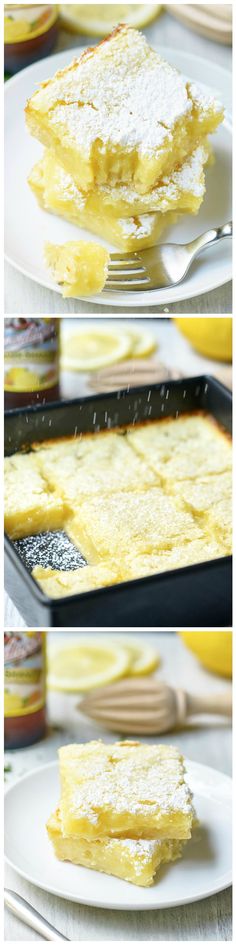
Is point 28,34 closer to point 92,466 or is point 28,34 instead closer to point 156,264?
point 156,264

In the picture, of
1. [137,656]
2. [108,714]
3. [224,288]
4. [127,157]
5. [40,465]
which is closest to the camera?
[127,157]

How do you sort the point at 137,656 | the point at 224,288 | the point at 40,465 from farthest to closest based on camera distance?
the point at 137,656
the point at 40,465
the point at 224,288

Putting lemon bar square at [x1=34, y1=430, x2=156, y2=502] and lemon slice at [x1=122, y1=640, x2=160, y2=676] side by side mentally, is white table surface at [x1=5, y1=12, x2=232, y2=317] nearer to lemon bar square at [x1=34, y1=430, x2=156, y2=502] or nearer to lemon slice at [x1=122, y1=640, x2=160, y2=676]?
lemon bar square at [x1=34, y1=430, x2=156, y2=502]

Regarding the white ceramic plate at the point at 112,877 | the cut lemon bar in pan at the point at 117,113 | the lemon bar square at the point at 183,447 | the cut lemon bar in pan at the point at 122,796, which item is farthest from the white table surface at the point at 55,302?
the white ceramic plate at the point at 112,877

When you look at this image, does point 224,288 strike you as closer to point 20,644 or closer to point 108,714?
point 20,644

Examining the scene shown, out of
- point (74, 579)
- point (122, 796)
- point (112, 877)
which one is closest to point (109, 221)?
point (74, 579)

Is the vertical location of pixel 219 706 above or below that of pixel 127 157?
below

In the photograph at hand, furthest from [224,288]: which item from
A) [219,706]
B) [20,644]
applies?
[219,706]

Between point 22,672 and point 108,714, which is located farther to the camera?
point 108,714
